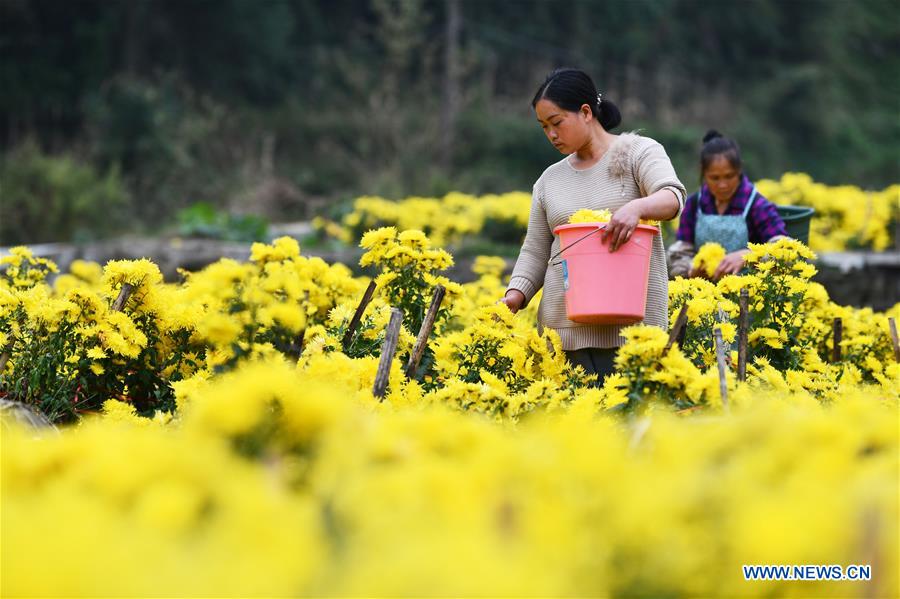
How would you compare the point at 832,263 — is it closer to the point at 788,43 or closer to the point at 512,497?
the point at 512,497

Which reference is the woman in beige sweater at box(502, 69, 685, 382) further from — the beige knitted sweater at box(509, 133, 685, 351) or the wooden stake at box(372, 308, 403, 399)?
the wooden stake at box(372, 308, 403, 399)

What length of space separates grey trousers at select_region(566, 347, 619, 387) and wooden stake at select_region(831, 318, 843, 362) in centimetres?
150

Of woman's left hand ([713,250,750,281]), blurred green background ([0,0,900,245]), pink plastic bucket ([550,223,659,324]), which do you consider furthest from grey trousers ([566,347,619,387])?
blurred green background ([0,0,900,245])

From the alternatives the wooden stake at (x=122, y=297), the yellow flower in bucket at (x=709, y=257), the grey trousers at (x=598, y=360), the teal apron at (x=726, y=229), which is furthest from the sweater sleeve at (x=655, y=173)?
the wooden stake at (x=122, y=297)

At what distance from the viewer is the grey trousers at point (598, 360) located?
3516 millimetres

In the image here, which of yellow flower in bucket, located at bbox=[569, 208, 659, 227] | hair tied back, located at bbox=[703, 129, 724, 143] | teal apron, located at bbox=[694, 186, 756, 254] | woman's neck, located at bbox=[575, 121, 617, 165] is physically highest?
hair tied back, located at bbox=[703, 129, 724, 143]

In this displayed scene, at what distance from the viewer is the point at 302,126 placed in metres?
19.3

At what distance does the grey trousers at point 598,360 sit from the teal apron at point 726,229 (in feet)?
4.85

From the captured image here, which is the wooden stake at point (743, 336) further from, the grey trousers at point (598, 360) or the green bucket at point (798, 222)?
the green bucket at point (798, 222)

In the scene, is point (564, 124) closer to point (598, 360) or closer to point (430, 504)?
point (598, 360)

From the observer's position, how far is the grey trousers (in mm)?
3516

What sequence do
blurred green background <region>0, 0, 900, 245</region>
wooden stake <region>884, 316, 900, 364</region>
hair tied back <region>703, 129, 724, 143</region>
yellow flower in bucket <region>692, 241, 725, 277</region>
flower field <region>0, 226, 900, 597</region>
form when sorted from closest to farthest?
flower field <region>0, 226, 900, 597</region>, wooden stake <region>884, 316, 900, 364</region>, yellow flower in bucket <region>692, 241, 725, 277</region>, hair tied back <region>703, 129, 724, 143</region>, blurred green background <region>0, 0, 900, 245</region>

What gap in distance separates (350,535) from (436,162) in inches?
661

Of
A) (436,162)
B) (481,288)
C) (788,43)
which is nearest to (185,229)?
(481,288)
